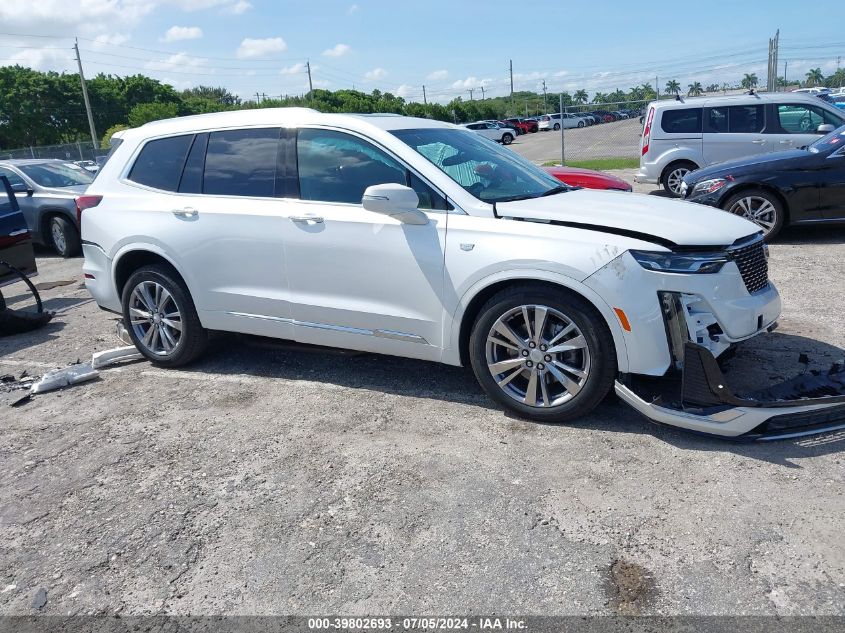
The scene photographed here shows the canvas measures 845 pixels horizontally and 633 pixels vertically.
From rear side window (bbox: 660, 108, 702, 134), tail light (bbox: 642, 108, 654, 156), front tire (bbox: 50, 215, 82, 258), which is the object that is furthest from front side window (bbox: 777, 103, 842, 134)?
front tire (bbox: 50, 215, 82, 258)

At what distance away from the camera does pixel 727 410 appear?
3625mm

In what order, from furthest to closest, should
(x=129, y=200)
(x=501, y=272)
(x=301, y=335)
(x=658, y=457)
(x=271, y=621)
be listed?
1. (x=129, y=200)
2. (x=301, y=335)
3. (x=501, y=272)
4. (x=658, y=457)
5. (x=271, y=621)

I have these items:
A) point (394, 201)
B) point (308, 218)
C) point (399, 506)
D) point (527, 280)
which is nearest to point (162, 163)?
point (308, 218)

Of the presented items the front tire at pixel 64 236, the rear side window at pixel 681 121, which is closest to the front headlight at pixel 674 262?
the rear side window at pixel 681 121

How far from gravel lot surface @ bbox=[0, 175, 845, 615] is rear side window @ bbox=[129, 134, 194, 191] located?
1.64 metres

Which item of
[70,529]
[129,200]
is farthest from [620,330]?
[129,200]

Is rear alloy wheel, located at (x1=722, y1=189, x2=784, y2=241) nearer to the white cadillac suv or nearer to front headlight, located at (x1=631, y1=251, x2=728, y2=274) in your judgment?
the white cadillac suv

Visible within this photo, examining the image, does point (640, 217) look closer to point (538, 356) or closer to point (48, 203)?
point (538, 356)

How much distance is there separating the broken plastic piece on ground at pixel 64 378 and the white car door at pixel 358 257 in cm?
196

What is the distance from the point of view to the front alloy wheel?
390 cm

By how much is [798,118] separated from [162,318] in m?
11.7

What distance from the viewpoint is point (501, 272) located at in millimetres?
3971

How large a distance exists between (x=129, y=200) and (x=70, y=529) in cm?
288

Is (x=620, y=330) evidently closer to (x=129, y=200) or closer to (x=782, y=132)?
(x=129, y=200)
